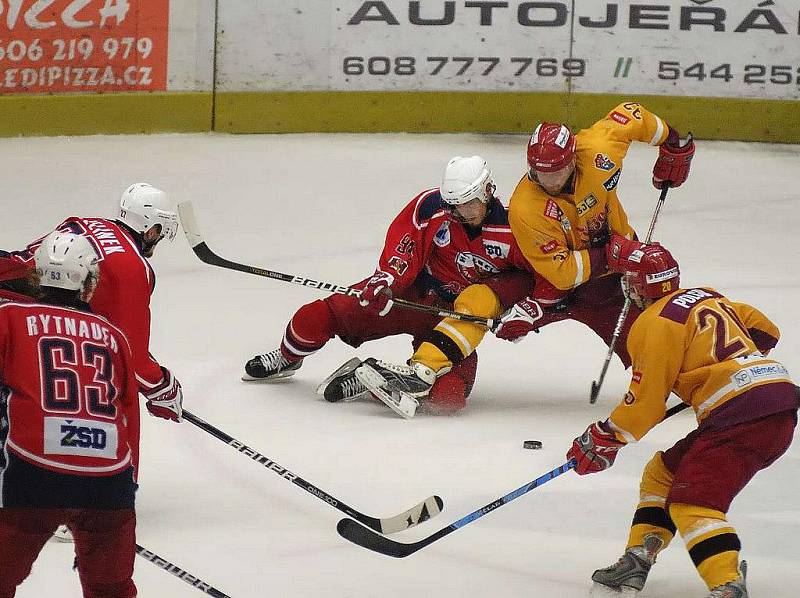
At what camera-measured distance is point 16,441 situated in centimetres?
278

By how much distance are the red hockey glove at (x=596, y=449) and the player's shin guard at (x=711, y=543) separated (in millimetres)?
242

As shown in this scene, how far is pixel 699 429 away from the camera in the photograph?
133 inches

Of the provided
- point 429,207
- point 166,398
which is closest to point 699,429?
point 166,398

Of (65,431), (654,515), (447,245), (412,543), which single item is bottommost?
(412,543)

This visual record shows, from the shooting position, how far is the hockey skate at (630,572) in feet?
11.1

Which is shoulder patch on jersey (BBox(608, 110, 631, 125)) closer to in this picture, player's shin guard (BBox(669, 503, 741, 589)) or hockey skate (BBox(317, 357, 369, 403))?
hockey skate (BBox(317, 357, 369, 403))

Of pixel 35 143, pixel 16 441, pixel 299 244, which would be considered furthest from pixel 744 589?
pixel 35 143

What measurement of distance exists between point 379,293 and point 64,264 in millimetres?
2239

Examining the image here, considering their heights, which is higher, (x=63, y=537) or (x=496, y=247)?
(x=496, y=247)

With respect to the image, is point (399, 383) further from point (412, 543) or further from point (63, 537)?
point (63, 537)

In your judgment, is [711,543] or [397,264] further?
[397,264]

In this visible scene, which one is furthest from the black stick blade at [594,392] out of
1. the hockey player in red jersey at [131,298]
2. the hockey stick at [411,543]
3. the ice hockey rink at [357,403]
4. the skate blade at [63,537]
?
the skate blade at [63,537]

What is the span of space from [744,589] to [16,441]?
5.19 feet

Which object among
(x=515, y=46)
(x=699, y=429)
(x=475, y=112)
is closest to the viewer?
(x=699, y=429)
